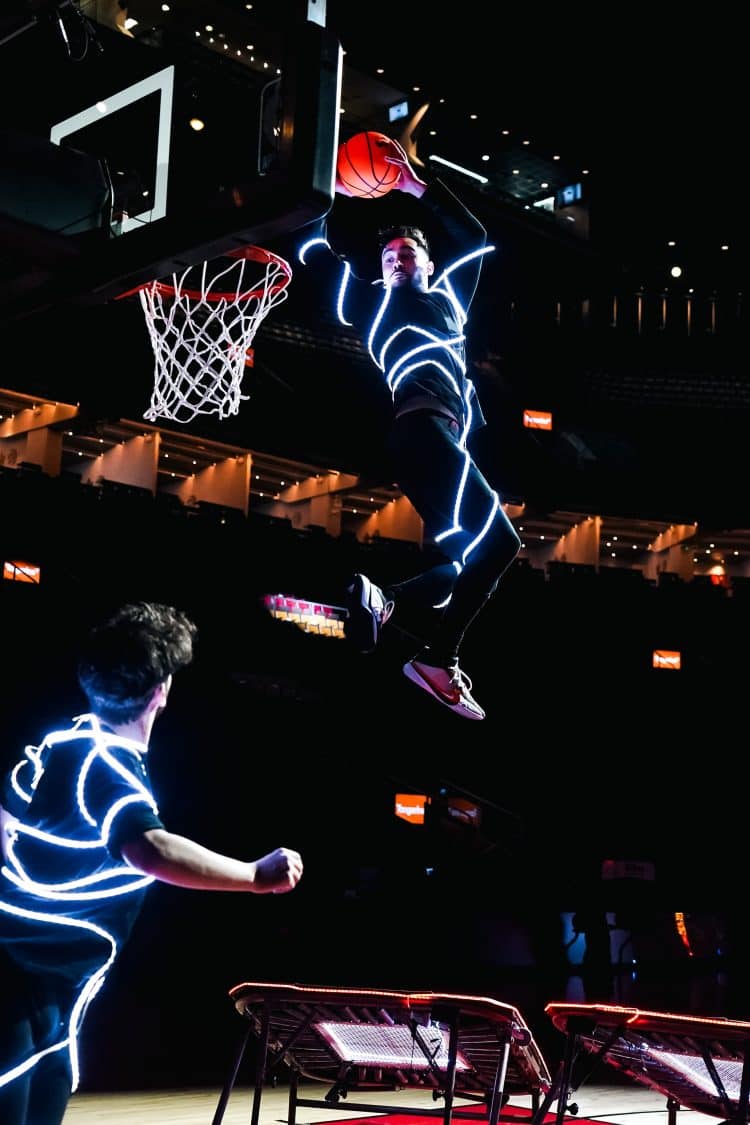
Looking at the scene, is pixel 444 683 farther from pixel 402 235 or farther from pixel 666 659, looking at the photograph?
pixel 666 659

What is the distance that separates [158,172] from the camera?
4.75 metres

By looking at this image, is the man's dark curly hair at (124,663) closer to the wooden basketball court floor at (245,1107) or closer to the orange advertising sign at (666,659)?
the wooden basketball court floor at (245,1107)

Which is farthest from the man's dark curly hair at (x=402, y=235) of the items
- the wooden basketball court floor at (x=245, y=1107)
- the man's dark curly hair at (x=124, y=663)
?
the wooden basketball court floor at (x=245, y=1107)

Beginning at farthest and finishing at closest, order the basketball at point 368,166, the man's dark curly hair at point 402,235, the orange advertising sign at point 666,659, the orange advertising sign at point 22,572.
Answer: the orange advertising sign at point 666,659, the orange advertising sign at point 22,572, the man's dark curly hair at point 402,235, the basketball at point 368,166

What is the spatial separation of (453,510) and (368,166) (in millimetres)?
1420

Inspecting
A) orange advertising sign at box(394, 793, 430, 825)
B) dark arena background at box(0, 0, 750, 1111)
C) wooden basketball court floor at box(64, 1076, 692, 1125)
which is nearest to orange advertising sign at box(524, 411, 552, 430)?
dark arena background at box(0, 0, 750, 1111)

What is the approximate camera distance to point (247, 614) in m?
17.3

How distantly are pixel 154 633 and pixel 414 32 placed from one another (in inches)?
621

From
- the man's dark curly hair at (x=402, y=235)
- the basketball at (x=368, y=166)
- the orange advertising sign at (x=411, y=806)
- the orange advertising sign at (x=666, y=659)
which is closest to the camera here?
the basketball at (x=368, y=166)

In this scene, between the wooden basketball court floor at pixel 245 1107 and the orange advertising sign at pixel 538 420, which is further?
the orange advertising sign at pixel 538 420

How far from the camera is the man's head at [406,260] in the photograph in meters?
4.46

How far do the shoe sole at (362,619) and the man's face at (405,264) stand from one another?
1.23 meters

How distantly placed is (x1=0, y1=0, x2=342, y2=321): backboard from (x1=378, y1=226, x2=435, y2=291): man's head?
0.49 meters

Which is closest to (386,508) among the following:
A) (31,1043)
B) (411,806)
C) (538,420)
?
(538,420)
